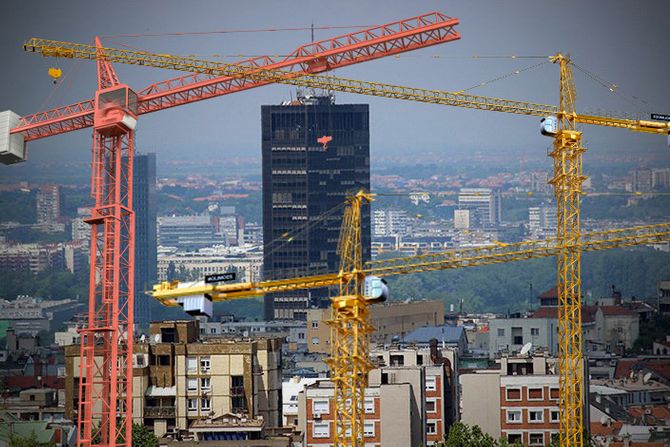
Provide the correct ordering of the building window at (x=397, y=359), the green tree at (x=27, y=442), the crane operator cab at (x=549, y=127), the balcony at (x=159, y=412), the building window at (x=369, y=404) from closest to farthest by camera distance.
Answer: the green tree at (x=27, y=442) → the building window at (x=369, y=404) → the crane operator cab at (x=549, y=127) → the balcony at (x=159, y=412) → the building window at (x=397, y=359)

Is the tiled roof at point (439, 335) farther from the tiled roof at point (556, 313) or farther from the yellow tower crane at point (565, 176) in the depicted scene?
the yellow tower crane at point (565, 176)

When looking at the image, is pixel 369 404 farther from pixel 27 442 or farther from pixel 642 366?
pixel 642 366

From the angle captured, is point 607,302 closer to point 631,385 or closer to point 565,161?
point 631,385

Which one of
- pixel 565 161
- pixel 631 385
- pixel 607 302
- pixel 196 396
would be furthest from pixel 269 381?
pixel 607 302

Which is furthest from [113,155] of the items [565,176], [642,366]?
[642,366]

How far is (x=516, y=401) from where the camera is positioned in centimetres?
9188

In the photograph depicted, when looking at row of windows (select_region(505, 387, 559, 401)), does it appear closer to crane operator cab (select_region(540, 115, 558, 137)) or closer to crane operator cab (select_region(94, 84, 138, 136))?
crane operator cab (select_region(540, 115, 558, 137))

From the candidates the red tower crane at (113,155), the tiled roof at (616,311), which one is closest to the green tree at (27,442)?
the red tower crane at (113,155)

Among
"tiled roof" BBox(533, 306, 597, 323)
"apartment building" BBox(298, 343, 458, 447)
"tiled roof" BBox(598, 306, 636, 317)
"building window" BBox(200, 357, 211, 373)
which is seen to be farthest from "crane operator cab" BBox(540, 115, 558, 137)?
"tiled roof" BBox(598, 306, 636, 317)

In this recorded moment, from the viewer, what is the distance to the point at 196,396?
9056 cm

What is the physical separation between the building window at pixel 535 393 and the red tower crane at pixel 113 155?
17.3 meters

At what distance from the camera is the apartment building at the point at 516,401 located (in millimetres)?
91375

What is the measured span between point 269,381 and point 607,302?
96.2m

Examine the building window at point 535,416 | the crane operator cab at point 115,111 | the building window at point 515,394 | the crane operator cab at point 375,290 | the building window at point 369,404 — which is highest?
the crane operator cab at point 115,111
